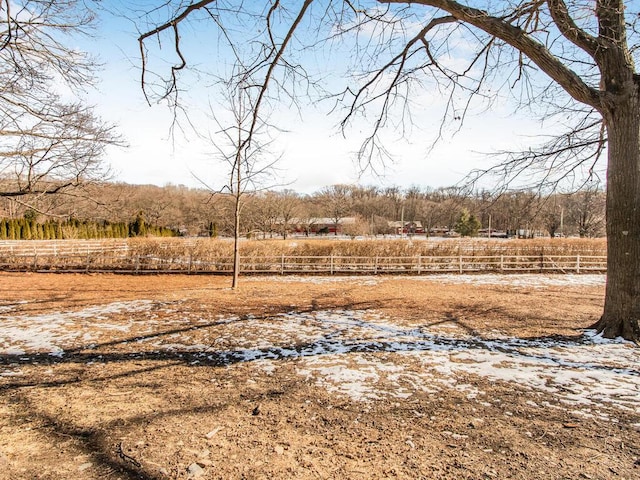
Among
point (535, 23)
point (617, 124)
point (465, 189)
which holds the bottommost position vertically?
point (465, 189)

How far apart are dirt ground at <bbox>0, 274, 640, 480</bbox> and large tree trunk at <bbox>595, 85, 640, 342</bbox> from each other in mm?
764

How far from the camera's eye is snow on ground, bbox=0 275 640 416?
4402 mm

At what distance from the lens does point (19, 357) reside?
5512 millimetres

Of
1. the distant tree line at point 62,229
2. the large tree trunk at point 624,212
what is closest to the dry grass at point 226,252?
the distant tree line at point 62,229

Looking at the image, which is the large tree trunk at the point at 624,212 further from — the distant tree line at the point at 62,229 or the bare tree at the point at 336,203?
the bare tree at the point at 336,203

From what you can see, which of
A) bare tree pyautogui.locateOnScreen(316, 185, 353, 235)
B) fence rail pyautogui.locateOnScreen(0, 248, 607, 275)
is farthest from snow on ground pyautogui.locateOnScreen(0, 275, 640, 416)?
bare tree pyautogui.locateOnScreen(316, 185, 353, 235)

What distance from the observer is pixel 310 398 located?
4.11 m

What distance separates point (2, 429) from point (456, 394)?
4674 mm

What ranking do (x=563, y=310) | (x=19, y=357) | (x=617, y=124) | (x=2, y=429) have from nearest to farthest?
(x=2, y=429), (x=19, y=357), (x=617, y=124), (x=563, y=310)

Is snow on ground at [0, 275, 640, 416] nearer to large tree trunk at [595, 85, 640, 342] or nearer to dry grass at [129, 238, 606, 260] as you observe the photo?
large tree trunk at [595, 85, 640, 342]

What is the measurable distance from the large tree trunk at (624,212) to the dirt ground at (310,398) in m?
0.76

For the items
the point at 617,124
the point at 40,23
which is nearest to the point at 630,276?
the point at 617,124

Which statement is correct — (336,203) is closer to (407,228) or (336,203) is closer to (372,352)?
(407,228)

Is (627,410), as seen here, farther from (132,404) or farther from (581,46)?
(581,46)
